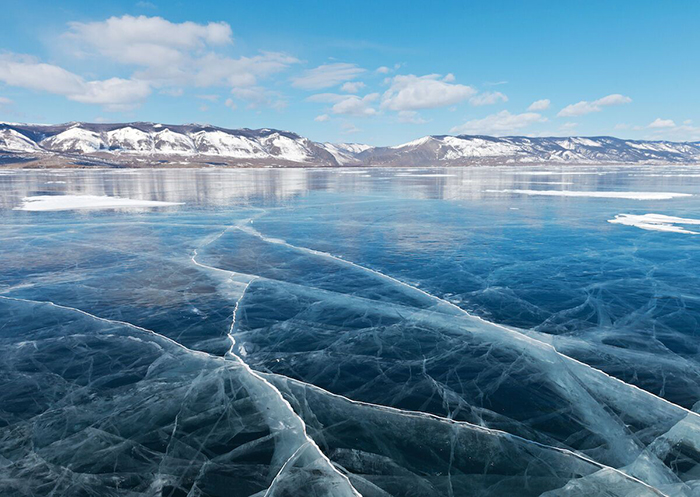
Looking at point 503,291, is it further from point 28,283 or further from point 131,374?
point 28,283

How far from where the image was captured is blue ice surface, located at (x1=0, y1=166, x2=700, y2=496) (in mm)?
4098

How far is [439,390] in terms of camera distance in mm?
5465

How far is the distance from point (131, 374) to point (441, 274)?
24.8 ft

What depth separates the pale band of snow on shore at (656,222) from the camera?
54.3 ft

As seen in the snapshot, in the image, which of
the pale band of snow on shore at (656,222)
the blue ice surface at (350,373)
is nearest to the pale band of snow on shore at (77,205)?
the blue ice surface at (350,373)

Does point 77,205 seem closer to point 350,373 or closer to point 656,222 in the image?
point 350,373

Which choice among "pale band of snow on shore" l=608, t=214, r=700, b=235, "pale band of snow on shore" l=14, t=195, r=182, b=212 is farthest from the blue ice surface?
"pale band of snow on shore" l=14, t=195, r=182, b=212

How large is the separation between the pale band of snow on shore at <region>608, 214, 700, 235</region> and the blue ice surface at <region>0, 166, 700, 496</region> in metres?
5.80

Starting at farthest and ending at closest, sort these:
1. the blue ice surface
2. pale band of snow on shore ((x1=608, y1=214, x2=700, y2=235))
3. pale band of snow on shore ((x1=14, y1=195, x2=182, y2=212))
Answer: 1. pale band of snow on shore ((x1=14, y1=195, x2=182, y2=212))
2. pale band of snow on shore ((x1=608, y1=214, x2=700, y2=235))
3. the blue ice surface

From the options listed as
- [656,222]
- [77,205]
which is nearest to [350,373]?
[656,222]

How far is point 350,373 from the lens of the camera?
233 inches

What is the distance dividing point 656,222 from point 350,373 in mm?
19033

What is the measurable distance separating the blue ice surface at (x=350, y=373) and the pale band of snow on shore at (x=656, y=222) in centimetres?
580

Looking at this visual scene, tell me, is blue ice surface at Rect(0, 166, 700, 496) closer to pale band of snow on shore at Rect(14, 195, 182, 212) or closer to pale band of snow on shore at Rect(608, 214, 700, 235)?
pale band of snow on shore at Rect(608, 214, 700, 235)
